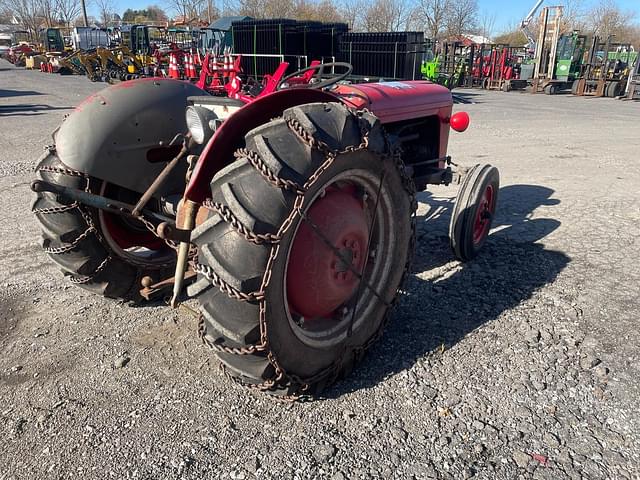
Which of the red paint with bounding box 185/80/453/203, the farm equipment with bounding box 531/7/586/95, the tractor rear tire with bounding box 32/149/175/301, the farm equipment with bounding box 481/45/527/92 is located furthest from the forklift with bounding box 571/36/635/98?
the tractor rear tire with bounding box 32/149/175/301

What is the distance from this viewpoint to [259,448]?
2.12 meters

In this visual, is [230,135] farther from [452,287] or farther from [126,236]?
[452,287]

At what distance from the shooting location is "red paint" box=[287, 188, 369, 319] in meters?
2.28

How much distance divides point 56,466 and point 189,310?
88 cm

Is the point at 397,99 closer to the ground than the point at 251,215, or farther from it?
farther from it

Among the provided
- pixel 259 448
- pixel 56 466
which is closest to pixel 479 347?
pixel 259 448

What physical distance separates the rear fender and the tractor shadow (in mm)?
1170

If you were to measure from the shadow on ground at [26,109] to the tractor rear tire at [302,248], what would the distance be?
13.1m

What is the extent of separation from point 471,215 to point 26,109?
13851 mm

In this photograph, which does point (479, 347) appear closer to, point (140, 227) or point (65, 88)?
point (140, 227)

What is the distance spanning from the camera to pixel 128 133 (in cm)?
264

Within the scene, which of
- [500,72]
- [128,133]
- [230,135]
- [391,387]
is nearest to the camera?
[230,135]

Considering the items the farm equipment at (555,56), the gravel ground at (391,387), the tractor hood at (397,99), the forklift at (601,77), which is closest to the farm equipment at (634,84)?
the forklift at (601,77)

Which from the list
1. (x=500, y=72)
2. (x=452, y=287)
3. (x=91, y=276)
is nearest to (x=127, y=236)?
(x=91, y=276)
